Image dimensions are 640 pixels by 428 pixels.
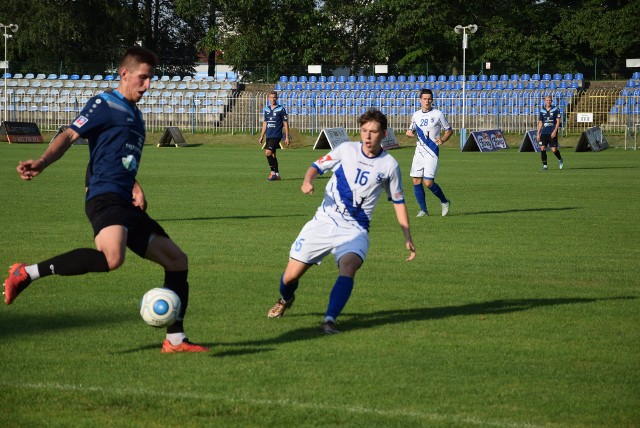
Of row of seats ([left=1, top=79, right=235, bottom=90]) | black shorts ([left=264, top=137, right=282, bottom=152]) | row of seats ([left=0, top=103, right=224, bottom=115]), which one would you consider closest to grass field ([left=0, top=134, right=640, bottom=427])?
black shorts ([left=264, top=137, right=282, bottom=152])

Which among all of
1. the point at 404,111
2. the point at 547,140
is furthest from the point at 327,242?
the point at 404,111

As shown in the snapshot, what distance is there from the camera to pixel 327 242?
7629mm

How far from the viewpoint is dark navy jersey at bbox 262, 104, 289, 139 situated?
25141 millimetres

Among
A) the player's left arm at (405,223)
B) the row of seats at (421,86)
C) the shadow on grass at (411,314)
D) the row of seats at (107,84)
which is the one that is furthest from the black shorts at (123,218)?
the row of seats at (107,84)

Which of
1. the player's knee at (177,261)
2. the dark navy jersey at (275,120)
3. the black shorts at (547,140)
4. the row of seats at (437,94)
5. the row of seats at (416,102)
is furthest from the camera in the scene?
the row of seats at (437,94)

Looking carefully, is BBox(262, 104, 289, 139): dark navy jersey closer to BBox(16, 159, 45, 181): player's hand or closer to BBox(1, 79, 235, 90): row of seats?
BBox(16, 159, 45, 181): player's hand

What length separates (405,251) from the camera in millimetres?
12133

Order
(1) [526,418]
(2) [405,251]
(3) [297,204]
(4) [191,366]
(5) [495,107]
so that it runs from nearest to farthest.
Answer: (1) [526,418]
(4) [191,366]
(2) [405,251]
(3) [297,204]
(5) [495,107]

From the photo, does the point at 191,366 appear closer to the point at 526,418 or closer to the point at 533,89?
the point at 526,418

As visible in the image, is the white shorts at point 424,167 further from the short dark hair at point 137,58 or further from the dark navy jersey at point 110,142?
the dark navy jersey at point 110,142

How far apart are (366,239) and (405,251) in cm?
447

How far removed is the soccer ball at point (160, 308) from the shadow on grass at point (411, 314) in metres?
0.63

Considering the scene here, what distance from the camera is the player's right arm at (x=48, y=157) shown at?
240 inches

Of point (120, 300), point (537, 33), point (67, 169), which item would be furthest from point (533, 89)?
point (120, 300)
